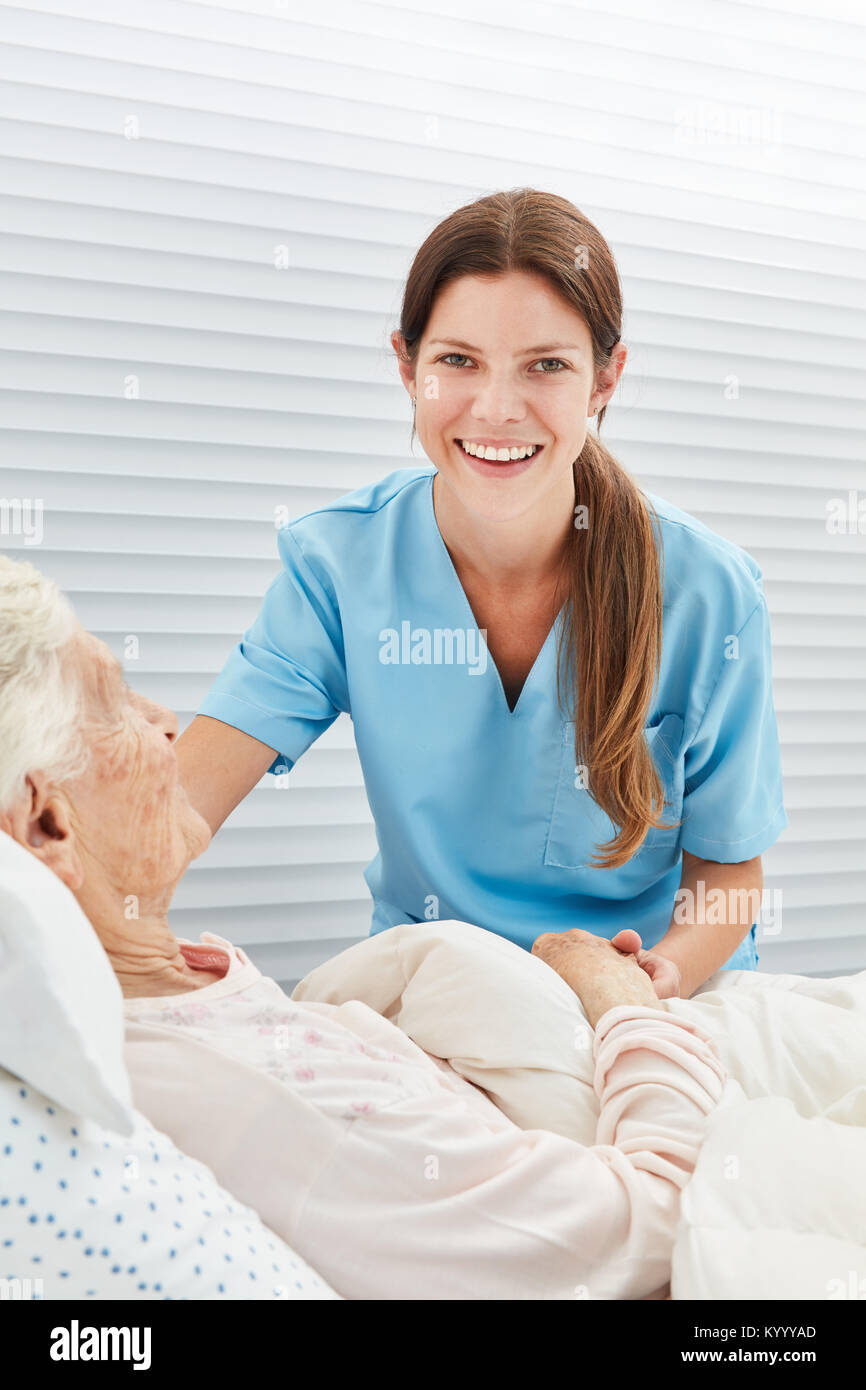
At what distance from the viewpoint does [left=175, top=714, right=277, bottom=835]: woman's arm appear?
1415 millimetres

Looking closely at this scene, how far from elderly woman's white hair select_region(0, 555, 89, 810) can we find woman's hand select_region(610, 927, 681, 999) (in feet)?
2.15

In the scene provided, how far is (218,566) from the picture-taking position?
6.15 ft

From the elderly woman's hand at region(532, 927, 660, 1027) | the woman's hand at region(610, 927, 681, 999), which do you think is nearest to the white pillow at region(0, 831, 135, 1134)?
the elderly woman's hand at region(532, 927, 660, 1027)

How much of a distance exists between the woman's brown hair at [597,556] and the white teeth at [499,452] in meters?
0.15

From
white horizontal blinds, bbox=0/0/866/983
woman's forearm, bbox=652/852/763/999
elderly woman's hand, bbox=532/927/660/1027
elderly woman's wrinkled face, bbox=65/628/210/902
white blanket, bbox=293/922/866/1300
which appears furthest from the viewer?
white horizontal blinds, bbox=0/0/866/983

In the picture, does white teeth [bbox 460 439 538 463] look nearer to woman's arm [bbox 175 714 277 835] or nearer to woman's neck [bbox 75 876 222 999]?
woman's arm [bbox 175 714 277 835]

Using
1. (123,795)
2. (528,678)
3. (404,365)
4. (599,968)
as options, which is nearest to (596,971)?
(599,968)

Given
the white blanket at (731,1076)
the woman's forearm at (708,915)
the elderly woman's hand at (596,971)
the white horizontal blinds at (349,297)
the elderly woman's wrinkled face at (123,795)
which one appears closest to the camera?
the white blanket at (731,1076)

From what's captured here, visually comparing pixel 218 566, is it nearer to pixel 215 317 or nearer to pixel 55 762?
pixel 215 317

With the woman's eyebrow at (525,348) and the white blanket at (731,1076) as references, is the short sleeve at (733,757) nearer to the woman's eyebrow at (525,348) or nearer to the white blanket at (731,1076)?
the white blanket at (731,1076)

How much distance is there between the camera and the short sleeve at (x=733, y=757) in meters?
1.45

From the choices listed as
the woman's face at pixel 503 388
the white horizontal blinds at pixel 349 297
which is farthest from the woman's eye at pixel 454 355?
the white horizontal blinds at pixel 349 297

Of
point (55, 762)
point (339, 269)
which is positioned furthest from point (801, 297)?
point (55, 762)
